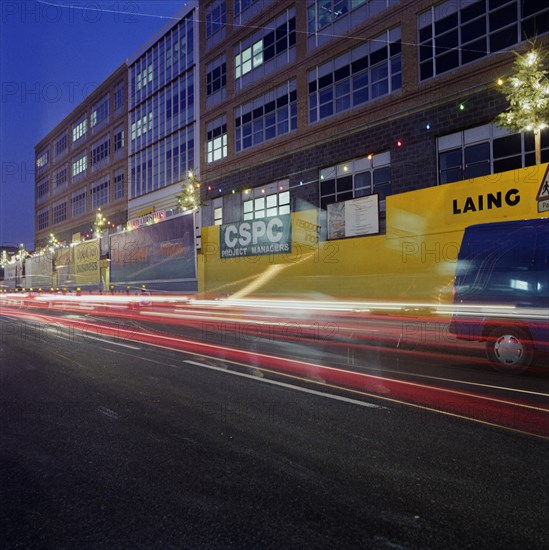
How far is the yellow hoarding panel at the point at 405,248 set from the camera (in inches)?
503

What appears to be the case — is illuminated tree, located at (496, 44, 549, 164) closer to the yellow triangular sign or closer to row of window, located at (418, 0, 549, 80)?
the yellow triangular sign

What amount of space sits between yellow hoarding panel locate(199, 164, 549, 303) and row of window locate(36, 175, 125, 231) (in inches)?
1088

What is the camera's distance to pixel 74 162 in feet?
169

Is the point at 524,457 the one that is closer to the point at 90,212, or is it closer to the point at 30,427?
the point at 30,427

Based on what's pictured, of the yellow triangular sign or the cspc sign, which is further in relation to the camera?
the cspc sign

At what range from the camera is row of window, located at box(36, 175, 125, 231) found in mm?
42059

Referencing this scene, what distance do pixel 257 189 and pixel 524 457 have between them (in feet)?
75.5

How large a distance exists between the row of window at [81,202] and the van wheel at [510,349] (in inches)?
1543

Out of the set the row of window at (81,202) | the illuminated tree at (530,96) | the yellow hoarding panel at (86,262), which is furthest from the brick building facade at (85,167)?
the illuminated tree at (530,96)

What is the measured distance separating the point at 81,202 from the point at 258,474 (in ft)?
170

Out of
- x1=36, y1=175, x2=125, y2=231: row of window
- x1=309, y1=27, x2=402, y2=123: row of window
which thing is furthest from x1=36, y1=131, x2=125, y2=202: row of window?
x1=309, y1=27, x2=402, y2=123: row of window

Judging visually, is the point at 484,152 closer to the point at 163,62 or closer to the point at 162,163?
the point at 162,163

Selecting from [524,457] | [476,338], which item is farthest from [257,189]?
[524,457]

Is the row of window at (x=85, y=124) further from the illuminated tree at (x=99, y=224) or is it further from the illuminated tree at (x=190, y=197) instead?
the illuminated tree at (x=190, y=197)
